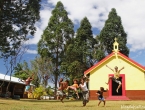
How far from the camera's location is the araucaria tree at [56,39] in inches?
1834

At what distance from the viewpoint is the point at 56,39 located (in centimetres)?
4684

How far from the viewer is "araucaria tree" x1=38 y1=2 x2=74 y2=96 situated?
46.6 metres

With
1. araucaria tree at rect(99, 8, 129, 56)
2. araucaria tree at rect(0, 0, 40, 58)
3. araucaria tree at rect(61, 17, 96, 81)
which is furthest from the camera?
araucaria tree at rect(99, 8, 129, 56)

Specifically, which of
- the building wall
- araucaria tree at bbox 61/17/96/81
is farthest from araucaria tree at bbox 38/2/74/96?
the building wall

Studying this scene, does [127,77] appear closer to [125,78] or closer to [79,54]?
[125,78]

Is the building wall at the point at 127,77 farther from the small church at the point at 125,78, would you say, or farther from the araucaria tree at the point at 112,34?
the araucaria tree at the point at 112,34

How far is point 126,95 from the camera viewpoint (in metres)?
31.2

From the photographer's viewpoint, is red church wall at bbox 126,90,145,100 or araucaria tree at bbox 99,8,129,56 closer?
red church wall at bbox 126,90,145,100

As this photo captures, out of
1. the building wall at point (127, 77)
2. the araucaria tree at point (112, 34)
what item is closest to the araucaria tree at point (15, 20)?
the building wall at point (127, 77)

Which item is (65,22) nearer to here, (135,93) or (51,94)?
(51,94)

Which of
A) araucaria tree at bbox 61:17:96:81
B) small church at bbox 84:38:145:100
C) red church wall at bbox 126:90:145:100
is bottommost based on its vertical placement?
red church wall at bbox 126:90:145:100

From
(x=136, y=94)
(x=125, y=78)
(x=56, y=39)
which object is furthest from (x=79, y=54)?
(x=136, y=94)

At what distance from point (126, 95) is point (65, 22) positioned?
21.3 m

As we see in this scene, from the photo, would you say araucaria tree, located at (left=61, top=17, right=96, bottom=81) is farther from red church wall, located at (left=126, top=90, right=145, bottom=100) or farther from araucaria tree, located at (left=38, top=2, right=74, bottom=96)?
red church wall, located at (left=126, top=90, right=145, bottom=100)
